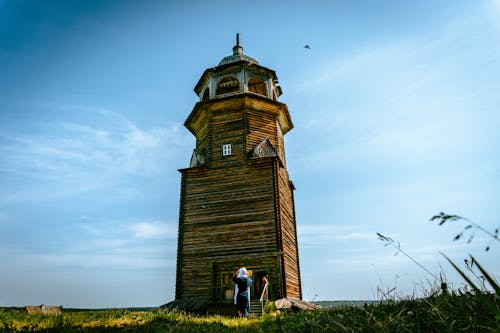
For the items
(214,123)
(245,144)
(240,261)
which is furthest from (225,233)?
(214,123)

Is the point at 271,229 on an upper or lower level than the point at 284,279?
upper

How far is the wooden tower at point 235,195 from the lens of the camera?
16.2m

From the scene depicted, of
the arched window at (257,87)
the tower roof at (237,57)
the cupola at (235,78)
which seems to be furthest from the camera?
the arched window at (257,87)

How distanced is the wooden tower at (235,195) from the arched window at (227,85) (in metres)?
0.07

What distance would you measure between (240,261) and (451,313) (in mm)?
13685

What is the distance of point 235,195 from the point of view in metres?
17.6

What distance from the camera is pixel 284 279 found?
1549cm

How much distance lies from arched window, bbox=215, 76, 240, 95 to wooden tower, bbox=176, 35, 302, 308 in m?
0.07

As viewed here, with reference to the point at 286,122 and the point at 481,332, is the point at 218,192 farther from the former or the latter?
the point at 481,332

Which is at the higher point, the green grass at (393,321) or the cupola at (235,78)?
the cupola at (235,78)

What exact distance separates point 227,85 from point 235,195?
26.7 ft

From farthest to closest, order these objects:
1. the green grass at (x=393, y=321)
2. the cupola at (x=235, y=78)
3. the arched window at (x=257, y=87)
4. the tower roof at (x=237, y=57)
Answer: the arched window at (x=257, y=87), the tower roof at (x=237, y=57), the cupola at (x=235, y=78), the green grass at (x=393, y=321)

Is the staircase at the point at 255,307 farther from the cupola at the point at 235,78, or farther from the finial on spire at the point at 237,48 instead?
the finial on spire at the point at 237,48

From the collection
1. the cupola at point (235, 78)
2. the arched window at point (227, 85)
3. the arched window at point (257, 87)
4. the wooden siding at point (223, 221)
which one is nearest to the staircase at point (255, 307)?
the wooden siding at point (223, 221)
